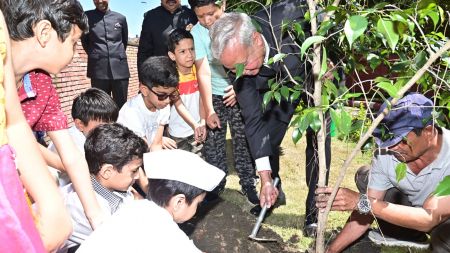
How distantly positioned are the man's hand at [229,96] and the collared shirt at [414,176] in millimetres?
1541

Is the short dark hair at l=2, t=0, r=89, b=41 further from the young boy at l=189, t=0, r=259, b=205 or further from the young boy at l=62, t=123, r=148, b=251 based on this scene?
the young boy at l=189, t=0, r=259, b=205

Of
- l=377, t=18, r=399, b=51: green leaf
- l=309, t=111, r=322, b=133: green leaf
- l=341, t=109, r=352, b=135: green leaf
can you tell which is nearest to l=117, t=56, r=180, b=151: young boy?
l=309, t=111, r=322, b=133: green leaf

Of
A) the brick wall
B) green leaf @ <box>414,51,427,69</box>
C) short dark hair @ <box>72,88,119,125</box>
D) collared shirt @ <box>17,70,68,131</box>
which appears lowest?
the brick wall

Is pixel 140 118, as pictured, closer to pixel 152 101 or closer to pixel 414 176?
pixel 152 101

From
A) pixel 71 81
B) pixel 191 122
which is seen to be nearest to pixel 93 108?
pixel 191 122

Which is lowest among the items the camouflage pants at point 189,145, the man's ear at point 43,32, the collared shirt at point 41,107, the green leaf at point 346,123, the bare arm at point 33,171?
the camouflage pants at point 189,145

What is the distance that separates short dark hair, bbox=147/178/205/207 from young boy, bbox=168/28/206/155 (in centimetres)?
190

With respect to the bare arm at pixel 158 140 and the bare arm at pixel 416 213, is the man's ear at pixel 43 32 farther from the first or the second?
the bare arm at pixel 158 140

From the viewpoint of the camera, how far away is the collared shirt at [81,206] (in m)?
2.43

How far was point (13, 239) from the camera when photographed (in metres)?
1.01

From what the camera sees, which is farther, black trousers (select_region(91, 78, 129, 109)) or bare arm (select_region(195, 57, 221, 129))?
black trousers (select_region(91, 78, 129, 109))

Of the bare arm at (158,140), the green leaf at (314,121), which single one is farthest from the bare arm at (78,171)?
the bare arm at (158,140)

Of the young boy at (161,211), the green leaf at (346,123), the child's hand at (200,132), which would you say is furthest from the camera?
the child's hand at (200,132)

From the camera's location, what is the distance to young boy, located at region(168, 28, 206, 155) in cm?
402
